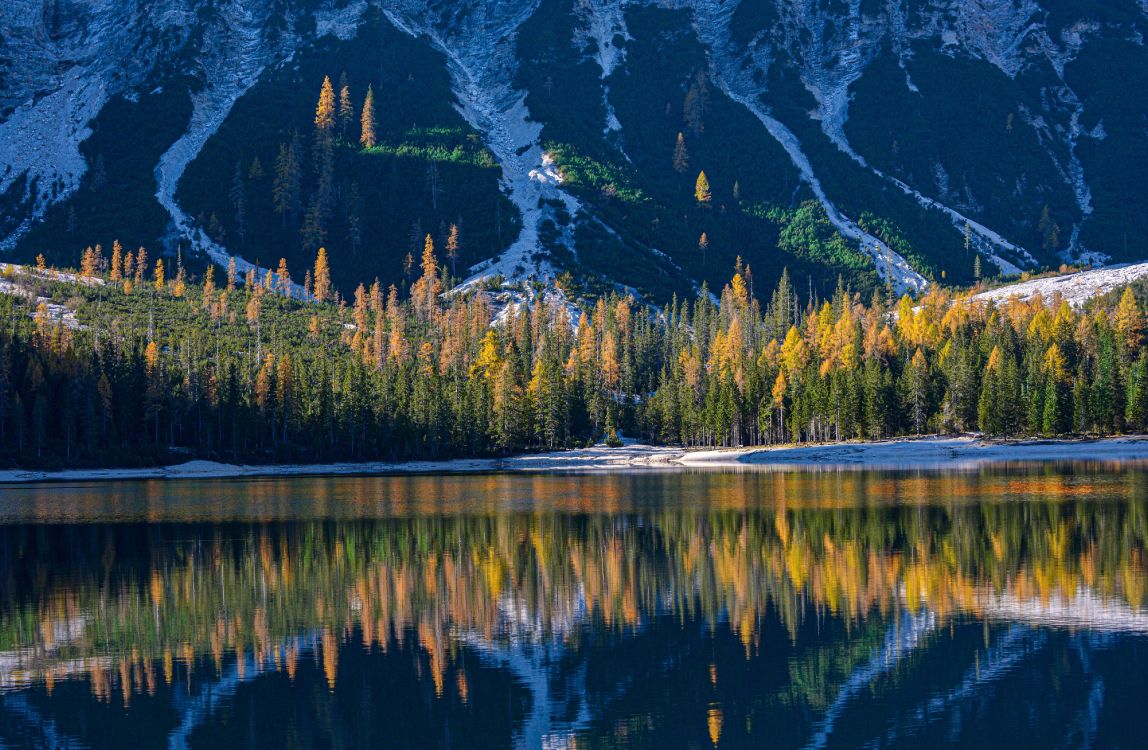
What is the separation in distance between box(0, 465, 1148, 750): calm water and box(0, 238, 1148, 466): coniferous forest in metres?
66.7

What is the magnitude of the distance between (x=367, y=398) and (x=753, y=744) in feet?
387

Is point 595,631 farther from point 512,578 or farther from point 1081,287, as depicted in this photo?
point 1081,287

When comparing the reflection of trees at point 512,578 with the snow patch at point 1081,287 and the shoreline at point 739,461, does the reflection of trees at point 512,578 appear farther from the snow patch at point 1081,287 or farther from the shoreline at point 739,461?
the snow patch at point 1081,287

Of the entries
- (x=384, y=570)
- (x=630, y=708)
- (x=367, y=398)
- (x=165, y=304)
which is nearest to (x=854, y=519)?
(x=384, y=570)

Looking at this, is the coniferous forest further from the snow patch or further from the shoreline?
the snow patch

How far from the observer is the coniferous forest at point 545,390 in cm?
12312

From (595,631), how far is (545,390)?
4483 inches

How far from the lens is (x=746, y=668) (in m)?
27.2

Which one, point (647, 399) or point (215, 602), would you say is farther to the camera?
point (647, 399)

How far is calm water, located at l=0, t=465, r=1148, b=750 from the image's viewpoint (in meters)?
23.4

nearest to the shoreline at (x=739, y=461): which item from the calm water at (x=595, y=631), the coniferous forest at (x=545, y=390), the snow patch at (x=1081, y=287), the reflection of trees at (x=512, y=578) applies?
the coniferous forest at (x=545, y=390)

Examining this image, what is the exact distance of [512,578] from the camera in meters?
41.0

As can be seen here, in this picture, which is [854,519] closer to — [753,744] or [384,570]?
[384,570]

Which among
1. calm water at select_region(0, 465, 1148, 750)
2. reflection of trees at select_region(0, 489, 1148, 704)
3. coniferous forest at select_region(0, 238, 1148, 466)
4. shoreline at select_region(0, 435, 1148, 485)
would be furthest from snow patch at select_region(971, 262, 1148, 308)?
reflection of trees at select_region(0, 489, 1148, 704)
